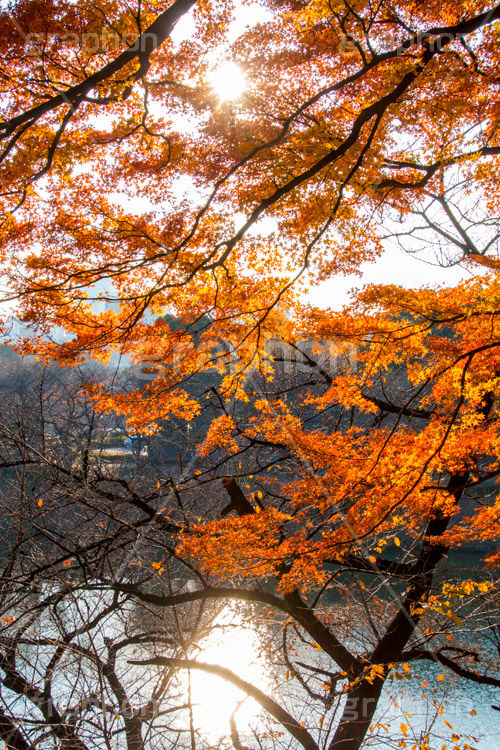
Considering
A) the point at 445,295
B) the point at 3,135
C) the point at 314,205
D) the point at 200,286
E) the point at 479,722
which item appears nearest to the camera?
the point at 3,135

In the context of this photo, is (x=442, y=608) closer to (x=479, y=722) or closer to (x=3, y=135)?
(x=3, y=135)

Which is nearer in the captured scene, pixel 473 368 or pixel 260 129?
pixel 260 129

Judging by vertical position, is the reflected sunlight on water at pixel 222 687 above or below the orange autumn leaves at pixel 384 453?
below

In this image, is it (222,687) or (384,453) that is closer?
(384,453)

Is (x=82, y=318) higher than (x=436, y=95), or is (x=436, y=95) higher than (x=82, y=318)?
(x=436, y=95)

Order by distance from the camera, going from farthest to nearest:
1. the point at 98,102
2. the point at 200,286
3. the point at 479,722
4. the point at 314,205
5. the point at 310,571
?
the point at 479,722 → the point at 200,286 → the point at 310,571 → the point at 314,205 → the point at 98,102

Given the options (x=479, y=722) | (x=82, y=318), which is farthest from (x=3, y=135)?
(x=479, y=722)

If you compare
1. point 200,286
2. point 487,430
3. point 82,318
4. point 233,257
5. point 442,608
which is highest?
point 233,257

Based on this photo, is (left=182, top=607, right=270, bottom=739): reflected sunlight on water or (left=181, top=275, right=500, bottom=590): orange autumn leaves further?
(left=182, top=607, right=270, bottom=739): reflected sunlight on water

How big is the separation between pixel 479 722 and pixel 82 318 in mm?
9478

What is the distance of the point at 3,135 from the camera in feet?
9.86

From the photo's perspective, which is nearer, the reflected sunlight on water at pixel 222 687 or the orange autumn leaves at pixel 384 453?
the orange autumn leaves at pixel 384 453

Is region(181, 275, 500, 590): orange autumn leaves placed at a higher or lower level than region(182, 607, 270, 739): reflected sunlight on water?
higher

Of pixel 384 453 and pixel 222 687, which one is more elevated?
pixel 384 453
